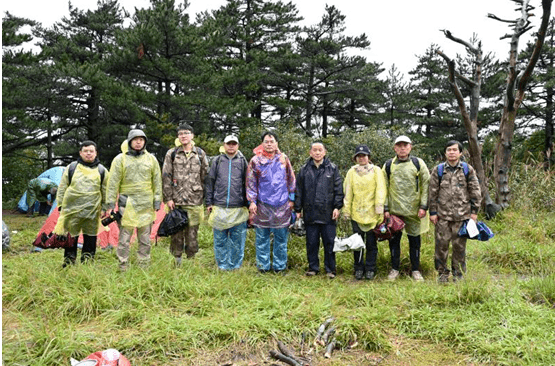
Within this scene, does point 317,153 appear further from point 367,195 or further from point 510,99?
point 510,99

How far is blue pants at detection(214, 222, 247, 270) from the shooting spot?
4.73m

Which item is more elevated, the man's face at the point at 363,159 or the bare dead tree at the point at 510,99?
the bare dead tree at the point at 510,99

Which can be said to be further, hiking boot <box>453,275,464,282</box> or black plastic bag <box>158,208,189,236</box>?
black plastic bag <box>158,208,189,236</box>

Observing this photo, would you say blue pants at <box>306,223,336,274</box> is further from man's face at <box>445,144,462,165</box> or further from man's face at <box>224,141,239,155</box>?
man's face at <box>445,144,462,165</box>

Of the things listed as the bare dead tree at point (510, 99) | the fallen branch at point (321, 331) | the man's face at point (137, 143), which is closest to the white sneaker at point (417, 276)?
the fallen branch at point (321, 331)

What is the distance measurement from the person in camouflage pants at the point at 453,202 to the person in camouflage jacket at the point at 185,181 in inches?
105

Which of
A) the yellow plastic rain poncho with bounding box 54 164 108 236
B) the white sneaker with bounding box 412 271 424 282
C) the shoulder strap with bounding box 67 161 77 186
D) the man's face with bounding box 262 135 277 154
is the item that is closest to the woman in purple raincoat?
the man's face with bounding box 262 135 277 154

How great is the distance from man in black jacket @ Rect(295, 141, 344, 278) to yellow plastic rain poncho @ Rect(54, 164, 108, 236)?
2.31m

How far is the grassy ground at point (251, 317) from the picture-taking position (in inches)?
112

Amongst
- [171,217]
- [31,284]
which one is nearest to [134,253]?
[171,217]

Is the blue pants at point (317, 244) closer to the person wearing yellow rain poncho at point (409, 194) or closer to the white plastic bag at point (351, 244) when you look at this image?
the white plastic bag at point (351, 244)

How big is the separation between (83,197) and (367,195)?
3197 mm

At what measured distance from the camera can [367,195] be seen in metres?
4.59

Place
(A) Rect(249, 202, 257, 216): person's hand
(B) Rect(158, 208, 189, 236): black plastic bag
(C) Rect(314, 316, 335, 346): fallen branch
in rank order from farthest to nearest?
(A) Rect(249, 202, 257, 216): person's hand
(B) Rect(158, 208, 189, 236): black plastic bag
(C) Rect(314, 316, 335, 346): fallen branch
